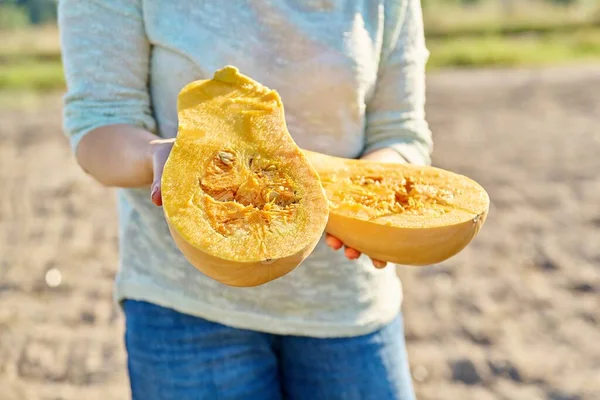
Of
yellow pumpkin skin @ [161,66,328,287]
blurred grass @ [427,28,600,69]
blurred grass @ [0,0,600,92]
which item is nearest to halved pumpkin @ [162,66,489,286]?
yellow pumpkin skin @ [161,66,328,287]

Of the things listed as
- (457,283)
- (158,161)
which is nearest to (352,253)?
(158,161)

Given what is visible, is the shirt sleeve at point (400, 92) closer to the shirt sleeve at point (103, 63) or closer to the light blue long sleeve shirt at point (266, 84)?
the light blue long sleeve shirt at point (266, 84)

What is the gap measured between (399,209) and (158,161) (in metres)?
0.38

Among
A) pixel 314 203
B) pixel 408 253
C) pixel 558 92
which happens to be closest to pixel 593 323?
pixel 408 253

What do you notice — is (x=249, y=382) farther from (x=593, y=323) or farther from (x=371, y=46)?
(x=593, y=323)

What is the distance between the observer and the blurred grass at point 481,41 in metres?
7.82

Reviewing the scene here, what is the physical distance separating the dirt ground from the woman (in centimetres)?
119

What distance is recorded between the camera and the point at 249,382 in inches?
46.8

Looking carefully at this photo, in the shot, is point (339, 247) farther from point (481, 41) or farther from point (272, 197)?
point (481, 41)

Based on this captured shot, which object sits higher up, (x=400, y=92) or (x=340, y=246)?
(x=400, y=92)

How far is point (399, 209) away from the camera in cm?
114

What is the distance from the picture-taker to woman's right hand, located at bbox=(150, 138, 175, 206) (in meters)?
0.92

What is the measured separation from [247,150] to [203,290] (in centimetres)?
29

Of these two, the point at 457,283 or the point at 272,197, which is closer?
the point at 272,197
